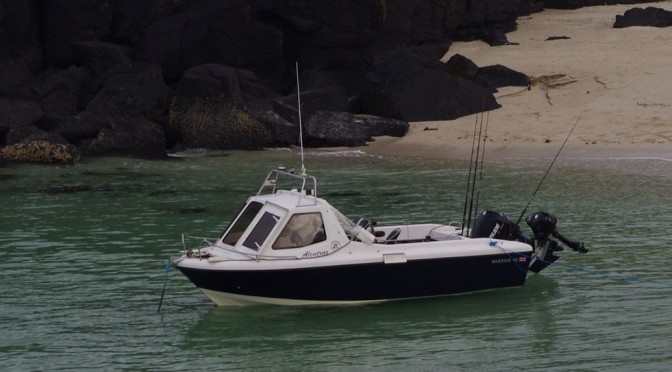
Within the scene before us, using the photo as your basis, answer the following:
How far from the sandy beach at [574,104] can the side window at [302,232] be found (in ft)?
56.9

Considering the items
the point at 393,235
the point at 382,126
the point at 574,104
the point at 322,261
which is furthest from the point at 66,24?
the point at 322,261

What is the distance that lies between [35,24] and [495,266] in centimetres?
3002

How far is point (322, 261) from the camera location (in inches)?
632

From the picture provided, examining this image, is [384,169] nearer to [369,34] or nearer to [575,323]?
[369,34]

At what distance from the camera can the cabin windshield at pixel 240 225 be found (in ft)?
55.5

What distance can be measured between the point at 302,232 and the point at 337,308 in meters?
1.19

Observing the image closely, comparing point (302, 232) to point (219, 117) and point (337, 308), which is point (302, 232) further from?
point (219, 117)

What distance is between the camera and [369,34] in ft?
142

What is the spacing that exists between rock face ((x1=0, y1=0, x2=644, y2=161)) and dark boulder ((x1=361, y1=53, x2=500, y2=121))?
0.14 feet

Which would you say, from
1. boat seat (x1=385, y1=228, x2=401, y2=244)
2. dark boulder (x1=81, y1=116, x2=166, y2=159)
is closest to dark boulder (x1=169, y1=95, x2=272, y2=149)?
dark boulder (x1=81, y1=116, x2=166, y2=159)

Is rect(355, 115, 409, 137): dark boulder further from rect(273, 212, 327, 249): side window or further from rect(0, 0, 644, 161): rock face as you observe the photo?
rect(273, 212, 327, 249): side window

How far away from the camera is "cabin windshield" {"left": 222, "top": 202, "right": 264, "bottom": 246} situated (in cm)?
1691

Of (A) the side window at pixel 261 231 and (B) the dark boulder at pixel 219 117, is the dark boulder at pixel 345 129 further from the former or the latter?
(A) the side window at pixel 261 231

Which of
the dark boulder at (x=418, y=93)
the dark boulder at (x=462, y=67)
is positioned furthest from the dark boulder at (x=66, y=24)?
the dark boulder at (x=462, y=67)
